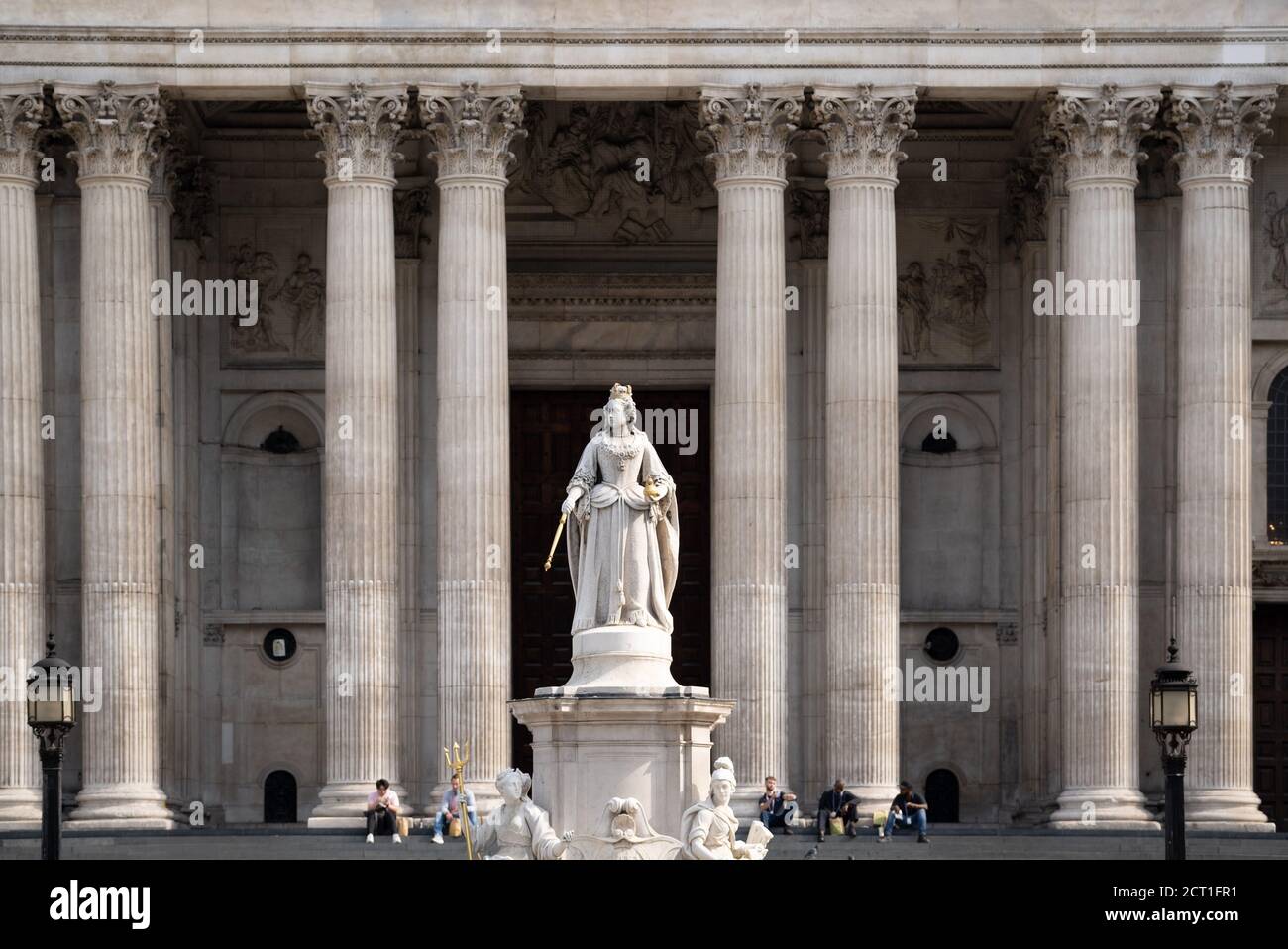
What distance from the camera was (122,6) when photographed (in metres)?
60.7

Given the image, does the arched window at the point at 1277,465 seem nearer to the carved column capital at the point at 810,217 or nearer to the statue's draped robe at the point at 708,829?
the carved column capital at the point at 810,217

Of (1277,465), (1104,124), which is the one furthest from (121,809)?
(1277,465)

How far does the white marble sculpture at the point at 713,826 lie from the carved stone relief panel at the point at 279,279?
3162cm

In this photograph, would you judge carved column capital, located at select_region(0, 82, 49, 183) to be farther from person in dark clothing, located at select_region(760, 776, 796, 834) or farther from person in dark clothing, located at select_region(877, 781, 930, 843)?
person in dark clothing, located at select_region(877, 781, 930, 843)

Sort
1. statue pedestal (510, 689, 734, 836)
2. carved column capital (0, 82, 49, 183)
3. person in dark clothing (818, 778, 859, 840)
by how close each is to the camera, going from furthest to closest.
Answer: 1. carved column capital (0, 82, 49, 183)
2. person in dark clothing (818, 778, 859, 840)
3. statue pedestal (510, 689, 734, 836)

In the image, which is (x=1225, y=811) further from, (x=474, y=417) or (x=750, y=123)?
(x=474, y=417)

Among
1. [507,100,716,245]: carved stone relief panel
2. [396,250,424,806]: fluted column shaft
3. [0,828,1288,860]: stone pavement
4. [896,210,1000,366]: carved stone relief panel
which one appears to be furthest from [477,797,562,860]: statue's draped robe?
[896,210,1000,366]: carved stone relief panel

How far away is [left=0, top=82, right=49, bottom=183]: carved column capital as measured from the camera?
60.4m

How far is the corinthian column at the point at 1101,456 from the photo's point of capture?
6053 centimetres

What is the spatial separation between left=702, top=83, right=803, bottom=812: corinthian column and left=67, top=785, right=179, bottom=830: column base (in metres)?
10.7

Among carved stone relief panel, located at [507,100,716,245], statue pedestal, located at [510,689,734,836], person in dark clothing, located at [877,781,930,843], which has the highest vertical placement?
carved stone relief panel, located at [507,100,716,245]

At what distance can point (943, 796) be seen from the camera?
6731cm
